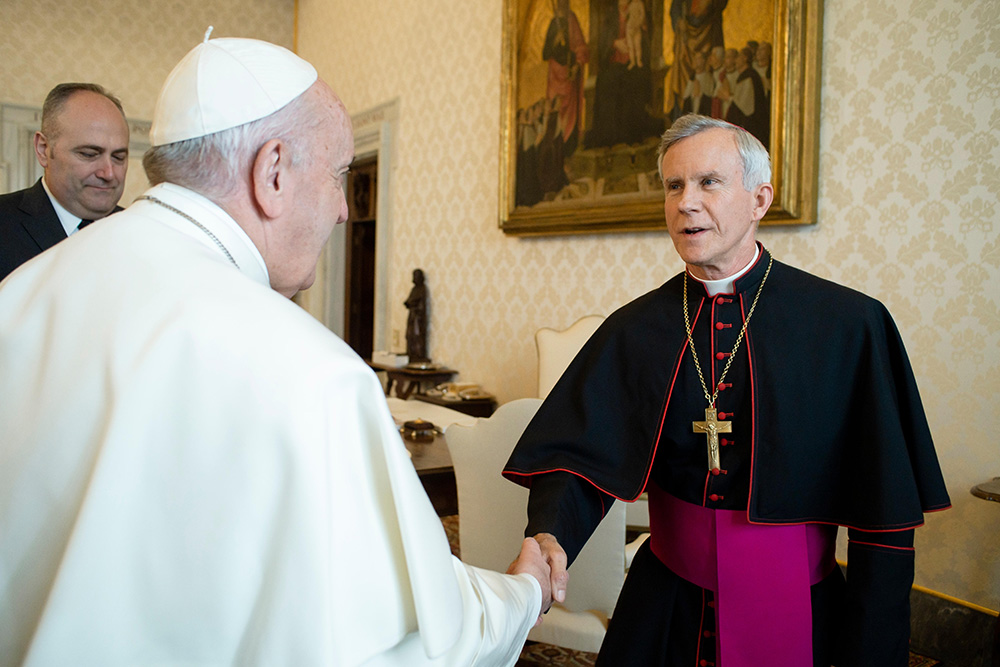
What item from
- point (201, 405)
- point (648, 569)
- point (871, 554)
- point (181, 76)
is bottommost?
point (648, 569)

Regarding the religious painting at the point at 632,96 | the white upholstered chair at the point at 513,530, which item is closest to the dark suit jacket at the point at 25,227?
the white upholstered chair at the point at 513,530

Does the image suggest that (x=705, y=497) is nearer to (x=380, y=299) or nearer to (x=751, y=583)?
(x=751, y=583)

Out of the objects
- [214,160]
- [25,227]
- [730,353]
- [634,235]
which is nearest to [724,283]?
[730,353]

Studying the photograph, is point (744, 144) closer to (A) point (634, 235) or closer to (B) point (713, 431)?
(B) point (713, 431)

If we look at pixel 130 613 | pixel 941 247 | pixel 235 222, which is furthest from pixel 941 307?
pixel 130 613

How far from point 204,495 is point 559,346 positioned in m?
4.02

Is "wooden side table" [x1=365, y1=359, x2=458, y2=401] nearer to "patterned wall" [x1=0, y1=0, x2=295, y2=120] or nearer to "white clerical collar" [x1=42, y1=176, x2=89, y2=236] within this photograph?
"white clerical collar" [x1=42, y1=176, x2=89, y2=236]

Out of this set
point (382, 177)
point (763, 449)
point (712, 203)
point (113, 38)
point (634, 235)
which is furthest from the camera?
point (113, 38)

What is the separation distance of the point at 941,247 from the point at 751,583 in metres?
2.29

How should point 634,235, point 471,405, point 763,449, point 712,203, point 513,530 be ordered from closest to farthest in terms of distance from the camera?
point 763,449 → point 712,203 → point 513,530 → point 634,235 → point 471,405

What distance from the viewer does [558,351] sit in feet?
16.3

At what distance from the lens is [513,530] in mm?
2576

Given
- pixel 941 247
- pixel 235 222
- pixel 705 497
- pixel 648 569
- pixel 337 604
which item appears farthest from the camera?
pixel 941 247

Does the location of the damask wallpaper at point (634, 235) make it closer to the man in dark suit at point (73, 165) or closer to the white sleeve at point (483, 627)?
the white sleeve at point (483, 627)
